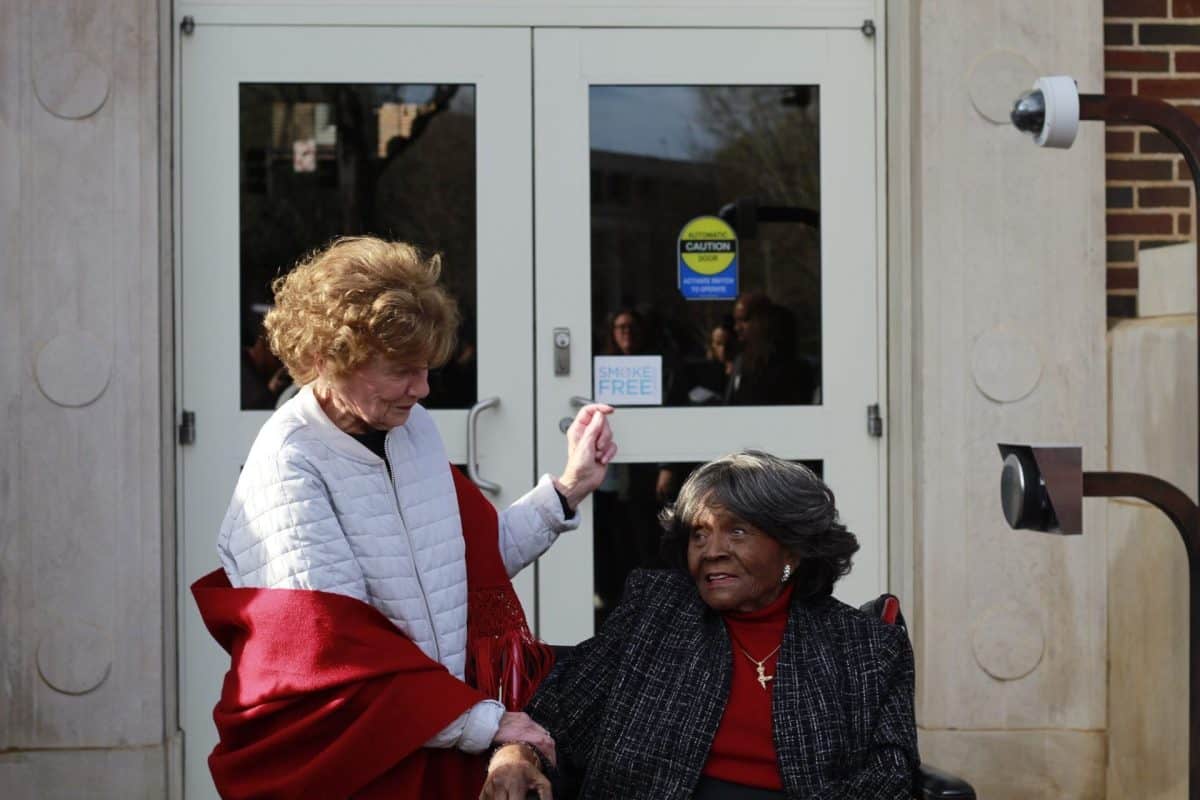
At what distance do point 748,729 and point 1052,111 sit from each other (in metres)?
1.45

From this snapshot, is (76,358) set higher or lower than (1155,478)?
higher

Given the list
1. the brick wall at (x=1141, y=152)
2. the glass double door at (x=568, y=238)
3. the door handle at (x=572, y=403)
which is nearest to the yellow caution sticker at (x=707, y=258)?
the glass double door at (x=568, y=238)

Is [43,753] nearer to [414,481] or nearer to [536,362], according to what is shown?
[536,362]

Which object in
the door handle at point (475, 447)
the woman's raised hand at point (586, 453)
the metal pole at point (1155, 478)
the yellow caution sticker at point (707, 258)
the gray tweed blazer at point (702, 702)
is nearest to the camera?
the gray tweed blazer at point (702, 702)

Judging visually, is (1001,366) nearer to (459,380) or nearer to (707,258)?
(707,258)

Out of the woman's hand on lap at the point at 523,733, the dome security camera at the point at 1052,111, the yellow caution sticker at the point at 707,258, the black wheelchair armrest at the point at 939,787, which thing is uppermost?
the dome security camera at the point at 1052,111

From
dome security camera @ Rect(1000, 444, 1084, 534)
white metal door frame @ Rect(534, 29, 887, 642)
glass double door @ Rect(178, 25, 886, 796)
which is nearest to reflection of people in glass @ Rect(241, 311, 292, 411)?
glass double door @ Rect(178, 25, 886, 796)

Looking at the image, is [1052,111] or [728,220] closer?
[1052,111]

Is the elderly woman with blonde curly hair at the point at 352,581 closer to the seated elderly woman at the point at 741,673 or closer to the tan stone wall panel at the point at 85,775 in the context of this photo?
the seated elderly woman at the point at 741,673

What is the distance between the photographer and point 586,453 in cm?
351

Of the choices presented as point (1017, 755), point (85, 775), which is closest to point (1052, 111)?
point (1017, 755)

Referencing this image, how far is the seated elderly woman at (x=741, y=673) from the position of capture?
10.8 ft

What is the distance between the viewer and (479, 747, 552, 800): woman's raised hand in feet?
9.85

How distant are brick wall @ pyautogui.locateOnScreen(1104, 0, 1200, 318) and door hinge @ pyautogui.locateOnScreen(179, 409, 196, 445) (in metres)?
2.85
